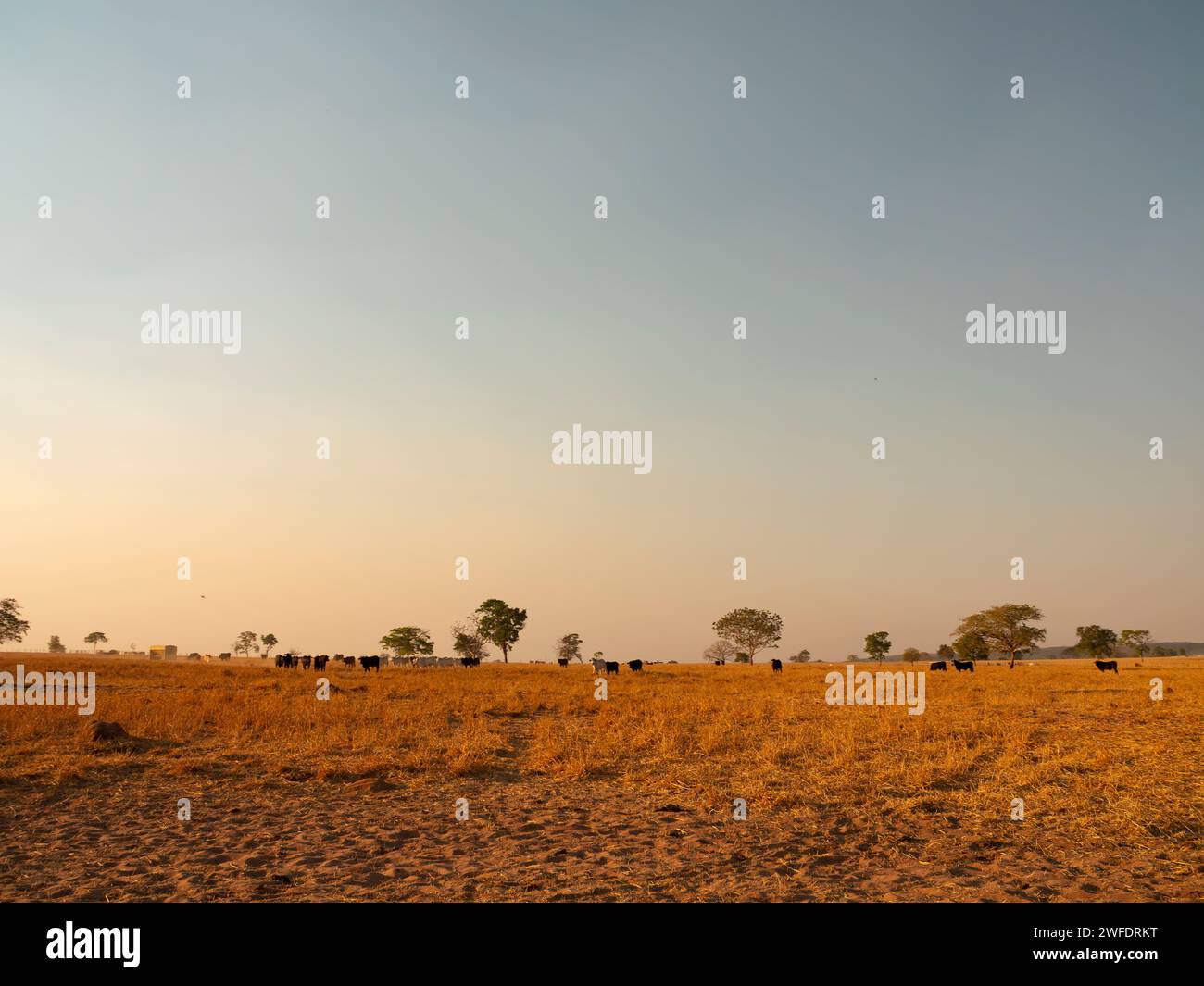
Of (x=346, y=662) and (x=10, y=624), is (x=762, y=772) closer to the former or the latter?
(x=346, y=662)

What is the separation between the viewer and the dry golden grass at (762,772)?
8812 mm

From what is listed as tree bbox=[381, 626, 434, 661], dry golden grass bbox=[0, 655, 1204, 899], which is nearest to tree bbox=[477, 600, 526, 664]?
tree bbox=[381, 626, 434, 661]

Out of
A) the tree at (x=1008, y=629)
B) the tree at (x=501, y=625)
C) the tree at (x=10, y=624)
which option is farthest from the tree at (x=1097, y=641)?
the tree at (x=10, y=624)

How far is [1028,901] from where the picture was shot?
7449 millimetres

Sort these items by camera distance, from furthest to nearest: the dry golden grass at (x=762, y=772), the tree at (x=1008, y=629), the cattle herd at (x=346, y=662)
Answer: the tree at (x=1008, y=629)
the cattle herd at (x=346, y=662)
the dry golden grass at (x=762, y=772)

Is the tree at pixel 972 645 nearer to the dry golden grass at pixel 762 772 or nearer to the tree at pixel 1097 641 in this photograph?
the tree at pixel 1097 641

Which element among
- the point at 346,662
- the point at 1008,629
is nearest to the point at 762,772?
the point at 346,662

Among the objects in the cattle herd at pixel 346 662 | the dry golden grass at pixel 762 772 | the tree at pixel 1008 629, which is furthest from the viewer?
the tree at pixel 1008 629

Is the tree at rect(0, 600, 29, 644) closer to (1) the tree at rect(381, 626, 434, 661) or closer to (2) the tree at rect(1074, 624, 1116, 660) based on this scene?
(1) the tree at rect(381, 626, 434, 661)

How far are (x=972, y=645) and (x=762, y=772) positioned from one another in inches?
4541

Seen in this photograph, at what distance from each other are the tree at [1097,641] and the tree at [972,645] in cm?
2419

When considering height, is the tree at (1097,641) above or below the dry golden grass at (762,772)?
below
